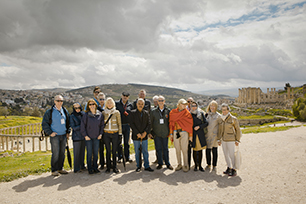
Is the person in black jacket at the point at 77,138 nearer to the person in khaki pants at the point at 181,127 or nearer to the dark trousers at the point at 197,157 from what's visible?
the person in khaki pants at the point at 181,127

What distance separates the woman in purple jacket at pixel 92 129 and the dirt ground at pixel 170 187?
72 centimetres

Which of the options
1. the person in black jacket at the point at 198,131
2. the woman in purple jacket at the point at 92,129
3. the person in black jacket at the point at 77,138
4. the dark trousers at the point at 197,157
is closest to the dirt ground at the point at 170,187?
the dark trousers at the point at 197,157

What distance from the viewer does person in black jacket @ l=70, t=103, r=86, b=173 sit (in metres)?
7.53

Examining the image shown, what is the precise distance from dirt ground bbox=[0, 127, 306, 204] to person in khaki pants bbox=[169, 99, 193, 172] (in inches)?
41.8

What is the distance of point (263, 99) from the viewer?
4377 inches

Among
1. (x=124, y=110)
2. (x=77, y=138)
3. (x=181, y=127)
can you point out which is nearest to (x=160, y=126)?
(x=181, y=127)

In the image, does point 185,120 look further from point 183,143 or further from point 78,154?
point 78,154

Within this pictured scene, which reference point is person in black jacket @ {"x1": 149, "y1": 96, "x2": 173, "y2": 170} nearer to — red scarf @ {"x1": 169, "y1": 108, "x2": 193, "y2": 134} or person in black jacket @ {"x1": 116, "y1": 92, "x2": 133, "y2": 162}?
red scarf @ {"x1": 169, "y1": 108, "x2": 193, "y2": 134}

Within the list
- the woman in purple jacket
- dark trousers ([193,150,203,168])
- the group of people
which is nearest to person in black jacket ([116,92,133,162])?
the group of people

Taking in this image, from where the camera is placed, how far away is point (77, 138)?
761 cm

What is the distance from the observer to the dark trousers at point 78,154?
7.66m

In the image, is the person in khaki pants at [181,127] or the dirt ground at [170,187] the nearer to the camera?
the dirt ground at [170,187]

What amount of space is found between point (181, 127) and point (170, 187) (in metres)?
2.37

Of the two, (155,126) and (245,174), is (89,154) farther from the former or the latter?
(245,174)
